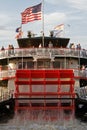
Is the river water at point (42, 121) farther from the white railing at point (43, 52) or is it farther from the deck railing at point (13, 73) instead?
the white railing at point (43, 52)

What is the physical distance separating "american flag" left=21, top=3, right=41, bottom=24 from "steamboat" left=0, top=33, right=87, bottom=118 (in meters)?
0.98

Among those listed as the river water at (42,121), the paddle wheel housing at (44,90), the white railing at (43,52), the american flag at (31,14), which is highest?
the american flag at (31,14)

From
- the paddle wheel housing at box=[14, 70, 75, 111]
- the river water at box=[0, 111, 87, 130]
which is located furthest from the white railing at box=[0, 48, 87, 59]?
the river water at box=[0, 111, 87, 130]

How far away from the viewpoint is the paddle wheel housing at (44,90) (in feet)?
86.5

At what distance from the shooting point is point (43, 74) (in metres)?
27.1

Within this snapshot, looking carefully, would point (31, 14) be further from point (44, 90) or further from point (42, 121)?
point (42, 121)

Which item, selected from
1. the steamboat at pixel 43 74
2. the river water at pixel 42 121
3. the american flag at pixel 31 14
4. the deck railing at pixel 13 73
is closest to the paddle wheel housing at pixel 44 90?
the steamboat at pixel 43 74

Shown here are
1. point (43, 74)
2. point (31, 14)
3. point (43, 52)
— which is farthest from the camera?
point (31, 14)

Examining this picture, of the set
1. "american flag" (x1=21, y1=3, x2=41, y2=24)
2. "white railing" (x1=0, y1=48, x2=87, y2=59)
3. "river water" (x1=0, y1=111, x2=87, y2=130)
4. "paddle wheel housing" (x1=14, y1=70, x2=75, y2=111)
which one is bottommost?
"river water" (x1=0, y1=111, x2=87, y2=130)

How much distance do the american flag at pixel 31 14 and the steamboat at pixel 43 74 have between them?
0.98 m

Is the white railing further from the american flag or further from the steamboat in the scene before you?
the american flag

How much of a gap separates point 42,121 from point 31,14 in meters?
7.17

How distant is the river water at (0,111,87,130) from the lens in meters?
24.4

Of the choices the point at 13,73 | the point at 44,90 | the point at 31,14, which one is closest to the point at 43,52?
the point at 13,73
